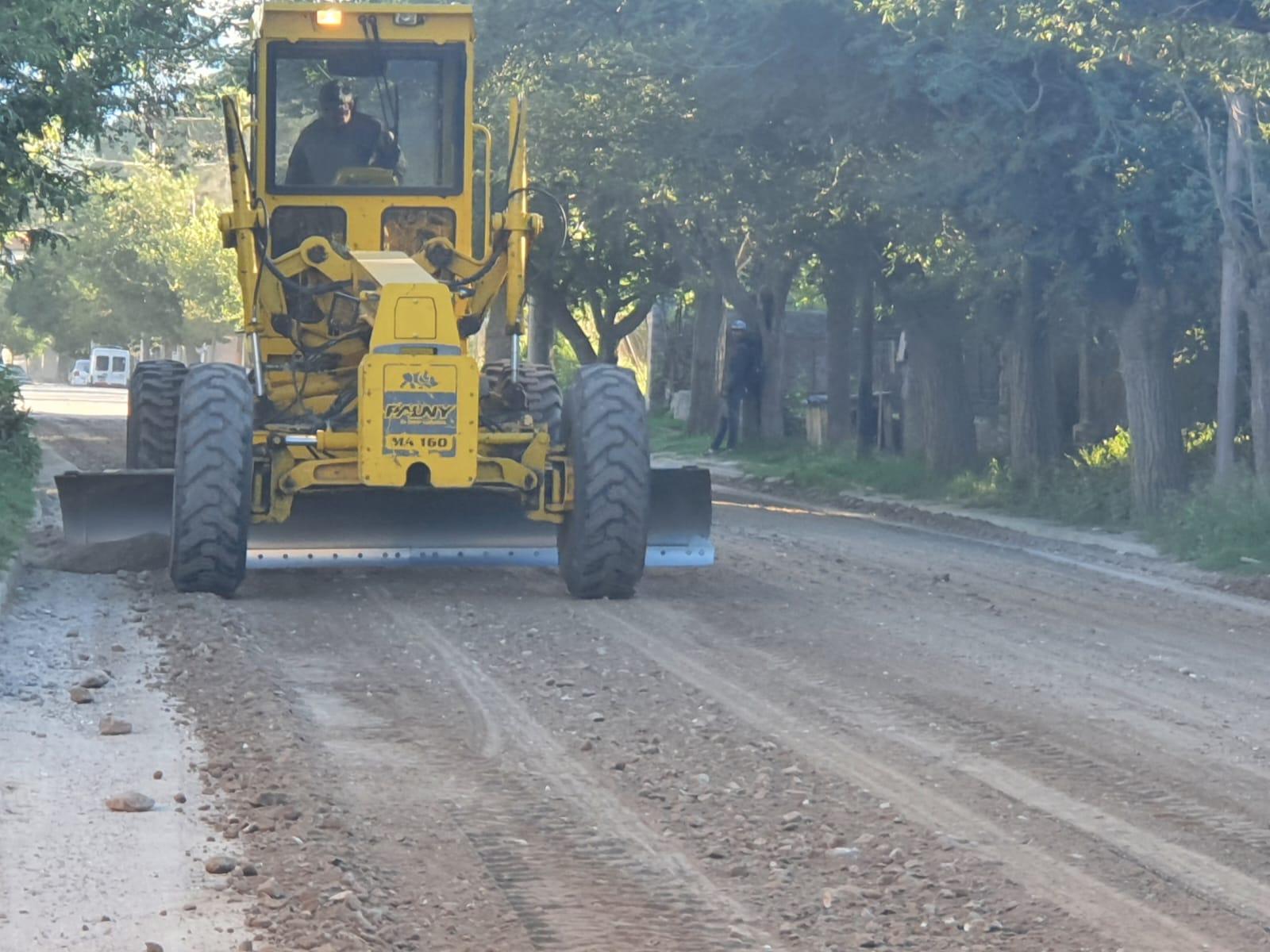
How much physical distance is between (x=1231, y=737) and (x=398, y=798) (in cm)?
350

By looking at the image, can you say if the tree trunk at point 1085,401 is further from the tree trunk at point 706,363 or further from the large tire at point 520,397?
the large tire at point 520,397

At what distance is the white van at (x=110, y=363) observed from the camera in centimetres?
10093

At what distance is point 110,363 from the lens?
103312mm

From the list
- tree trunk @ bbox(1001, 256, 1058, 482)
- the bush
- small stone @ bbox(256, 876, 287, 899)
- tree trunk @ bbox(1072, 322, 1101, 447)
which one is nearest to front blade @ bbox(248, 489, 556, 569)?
small stone @ bbox(256, 876, 287, 899)

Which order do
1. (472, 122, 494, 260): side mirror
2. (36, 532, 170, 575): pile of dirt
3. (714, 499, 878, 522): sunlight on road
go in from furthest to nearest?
(714, 499, 878, 522): sunlight on road < (472, 122, 494, 260): side mirror < (36, 532, 170, 575): pile of dirt

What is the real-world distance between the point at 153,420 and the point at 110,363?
9372cm

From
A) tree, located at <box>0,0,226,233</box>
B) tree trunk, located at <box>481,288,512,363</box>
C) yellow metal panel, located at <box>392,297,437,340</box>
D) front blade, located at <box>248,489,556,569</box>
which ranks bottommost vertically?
front blade, located at <box>248,489,556,569</box>

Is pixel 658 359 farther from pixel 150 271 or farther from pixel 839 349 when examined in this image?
pixel 150 271

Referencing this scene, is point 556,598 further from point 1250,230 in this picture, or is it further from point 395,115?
point 1250,230

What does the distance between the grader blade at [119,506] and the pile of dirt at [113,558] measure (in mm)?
722

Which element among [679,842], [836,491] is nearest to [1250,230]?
[836,491]

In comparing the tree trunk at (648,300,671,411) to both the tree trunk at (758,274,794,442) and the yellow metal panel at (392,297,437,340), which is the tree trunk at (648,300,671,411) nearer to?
the tree trunk at (758,274,794,442)

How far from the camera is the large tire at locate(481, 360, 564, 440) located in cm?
1238

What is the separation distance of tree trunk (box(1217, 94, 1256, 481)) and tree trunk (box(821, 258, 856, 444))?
404 inches
